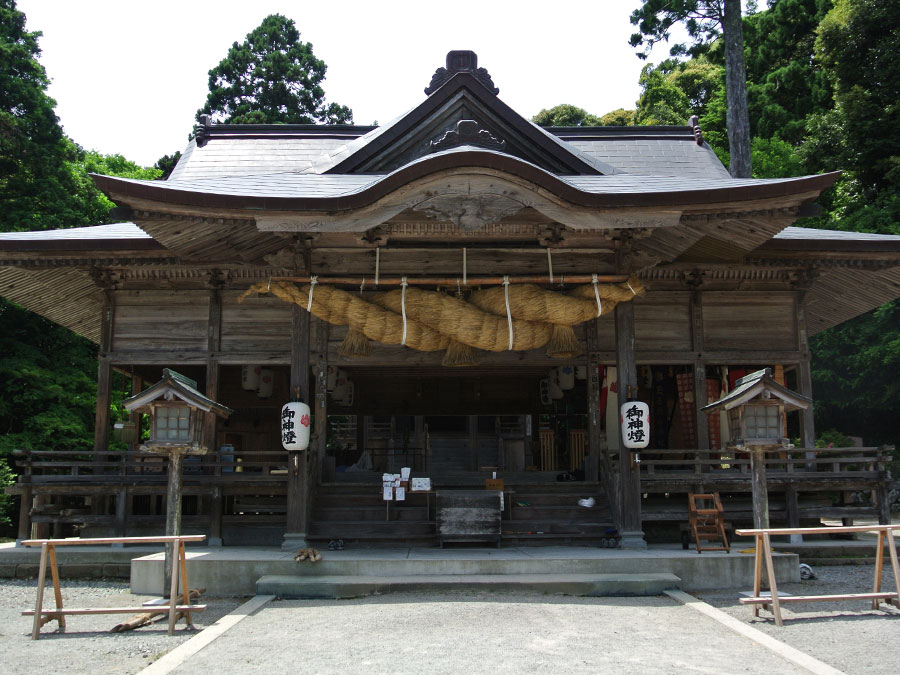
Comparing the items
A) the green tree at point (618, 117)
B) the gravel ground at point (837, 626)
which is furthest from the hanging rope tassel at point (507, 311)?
the green tree at point (618, 117)

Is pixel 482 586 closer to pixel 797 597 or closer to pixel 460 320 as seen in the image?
pixel 797 597

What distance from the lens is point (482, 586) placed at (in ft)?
25.7

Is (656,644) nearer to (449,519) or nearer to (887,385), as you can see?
(449,519)

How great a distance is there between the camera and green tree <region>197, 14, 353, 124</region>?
114 feet

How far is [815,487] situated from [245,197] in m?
8.25

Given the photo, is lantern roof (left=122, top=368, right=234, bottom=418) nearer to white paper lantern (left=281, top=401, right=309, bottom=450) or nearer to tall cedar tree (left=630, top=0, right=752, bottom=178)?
white paper lantern (left=281, top=401, right=309, bottom=450)

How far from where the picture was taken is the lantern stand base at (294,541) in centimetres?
926

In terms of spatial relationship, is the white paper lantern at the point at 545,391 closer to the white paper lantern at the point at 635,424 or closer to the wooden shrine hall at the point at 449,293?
the wooden shrine hall at the point at 449,293

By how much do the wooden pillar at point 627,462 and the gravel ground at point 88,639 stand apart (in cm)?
471

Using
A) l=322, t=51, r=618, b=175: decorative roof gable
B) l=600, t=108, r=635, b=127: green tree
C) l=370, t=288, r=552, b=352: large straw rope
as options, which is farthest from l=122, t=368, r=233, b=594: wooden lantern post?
l=600, t=108, r=635, b=127: green tree

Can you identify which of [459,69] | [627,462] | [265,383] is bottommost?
[627,462]

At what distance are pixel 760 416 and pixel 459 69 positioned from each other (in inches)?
265

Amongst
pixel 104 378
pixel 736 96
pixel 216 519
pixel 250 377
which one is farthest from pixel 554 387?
pixel 736 96

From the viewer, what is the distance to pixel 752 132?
3002cm
